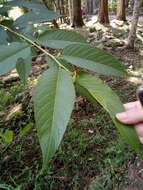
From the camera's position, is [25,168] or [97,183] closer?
[97,183]

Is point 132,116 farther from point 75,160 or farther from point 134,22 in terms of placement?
point 134,22

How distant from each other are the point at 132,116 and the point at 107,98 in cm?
8

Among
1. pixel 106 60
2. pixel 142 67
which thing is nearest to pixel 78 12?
pixel 142 67

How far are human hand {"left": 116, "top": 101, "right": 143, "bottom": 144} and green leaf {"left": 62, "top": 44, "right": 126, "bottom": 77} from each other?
7 centimetres

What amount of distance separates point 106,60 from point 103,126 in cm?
385

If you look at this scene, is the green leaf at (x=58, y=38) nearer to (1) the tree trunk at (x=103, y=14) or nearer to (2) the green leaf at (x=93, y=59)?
(2) the green leaf at (x=93, y=59)

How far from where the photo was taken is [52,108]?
571mm

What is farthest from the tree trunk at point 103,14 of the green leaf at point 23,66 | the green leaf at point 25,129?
the green leaf at point 23,66

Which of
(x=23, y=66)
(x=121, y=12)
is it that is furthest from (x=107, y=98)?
(x=121, y=12)

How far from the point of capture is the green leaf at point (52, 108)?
0.54m

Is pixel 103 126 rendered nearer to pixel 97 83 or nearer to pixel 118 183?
pixel 118 183

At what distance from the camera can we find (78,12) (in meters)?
9.92

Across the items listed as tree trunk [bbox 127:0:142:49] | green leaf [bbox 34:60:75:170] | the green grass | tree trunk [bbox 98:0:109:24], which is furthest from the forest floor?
tree trunk [bbox 98:0:109:24]

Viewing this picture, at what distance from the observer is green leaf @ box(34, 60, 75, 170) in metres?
0.54
